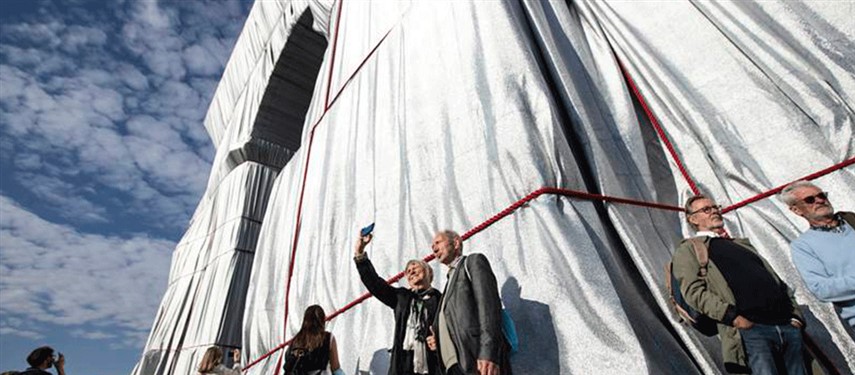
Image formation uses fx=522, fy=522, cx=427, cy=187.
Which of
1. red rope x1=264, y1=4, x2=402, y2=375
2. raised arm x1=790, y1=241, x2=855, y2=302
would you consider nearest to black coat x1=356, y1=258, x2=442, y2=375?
raised arm x1=790, y1=241, x2=855, y2=302

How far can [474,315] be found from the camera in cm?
182

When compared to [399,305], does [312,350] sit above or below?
below

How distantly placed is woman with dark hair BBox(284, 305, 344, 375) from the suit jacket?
2.26 ft

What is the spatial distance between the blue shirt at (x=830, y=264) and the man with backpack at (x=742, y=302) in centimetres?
11

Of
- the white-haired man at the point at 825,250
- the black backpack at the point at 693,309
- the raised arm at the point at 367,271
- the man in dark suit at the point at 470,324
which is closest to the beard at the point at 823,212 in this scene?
the white-haired man at the point at 825,250

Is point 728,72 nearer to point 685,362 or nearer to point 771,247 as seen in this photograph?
point 771,247

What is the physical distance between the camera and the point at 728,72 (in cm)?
262

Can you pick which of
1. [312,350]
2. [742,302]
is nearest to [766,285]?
[742,302]

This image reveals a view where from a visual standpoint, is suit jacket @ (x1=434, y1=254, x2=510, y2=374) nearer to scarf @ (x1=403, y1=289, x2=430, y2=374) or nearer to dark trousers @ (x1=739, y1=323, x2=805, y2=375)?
scarf @ (x1=403, y1=289, x2=430, y2=374)

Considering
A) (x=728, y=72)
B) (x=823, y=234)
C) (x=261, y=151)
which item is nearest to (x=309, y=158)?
(x=728, y=72)

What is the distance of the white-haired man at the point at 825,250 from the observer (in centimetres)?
157

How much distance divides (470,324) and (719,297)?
777mm

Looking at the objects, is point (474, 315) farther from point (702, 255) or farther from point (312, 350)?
point (312, 350)

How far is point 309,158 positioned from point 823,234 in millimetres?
3839
